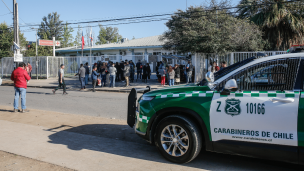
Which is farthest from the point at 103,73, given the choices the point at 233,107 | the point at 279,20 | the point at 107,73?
the point at 233,107

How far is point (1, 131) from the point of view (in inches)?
249

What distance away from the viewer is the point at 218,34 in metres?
17.5

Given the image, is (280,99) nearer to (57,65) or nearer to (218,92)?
(218,92)

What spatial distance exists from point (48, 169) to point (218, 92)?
2.80m

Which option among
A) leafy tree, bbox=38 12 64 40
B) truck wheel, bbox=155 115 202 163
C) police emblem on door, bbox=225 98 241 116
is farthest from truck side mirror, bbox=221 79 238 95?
leafy tree, bbox=38 12 64 40

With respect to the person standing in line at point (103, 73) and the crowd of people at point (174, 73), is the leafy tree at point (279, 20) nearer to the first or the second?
the crowd of people at point (174, 73)

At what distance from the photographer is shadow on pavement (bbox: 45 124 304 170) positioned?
4152mm

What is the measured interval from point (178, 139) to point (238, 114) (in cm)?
101

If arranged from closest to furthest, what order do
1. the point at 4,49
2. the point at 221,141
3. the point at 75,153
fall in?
the point at 221,141
the point at 75,153
the point at 4,49

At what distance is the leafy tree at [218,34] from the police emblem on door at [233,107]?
1389cm

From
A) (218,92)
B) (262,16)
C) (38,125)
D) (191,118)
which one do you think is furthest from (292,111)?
(262,16)

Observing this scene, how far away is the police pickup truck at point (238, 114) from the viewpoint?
3.53m

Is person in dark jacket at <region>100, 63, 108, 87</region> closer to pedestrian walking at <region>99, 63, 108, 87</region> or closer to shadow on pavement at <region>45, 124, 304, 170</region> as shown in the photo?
pedestrian walking at <region>99, 63, 108, 87</region>

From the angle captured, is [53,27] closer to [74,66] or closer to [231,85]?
[74,66]
